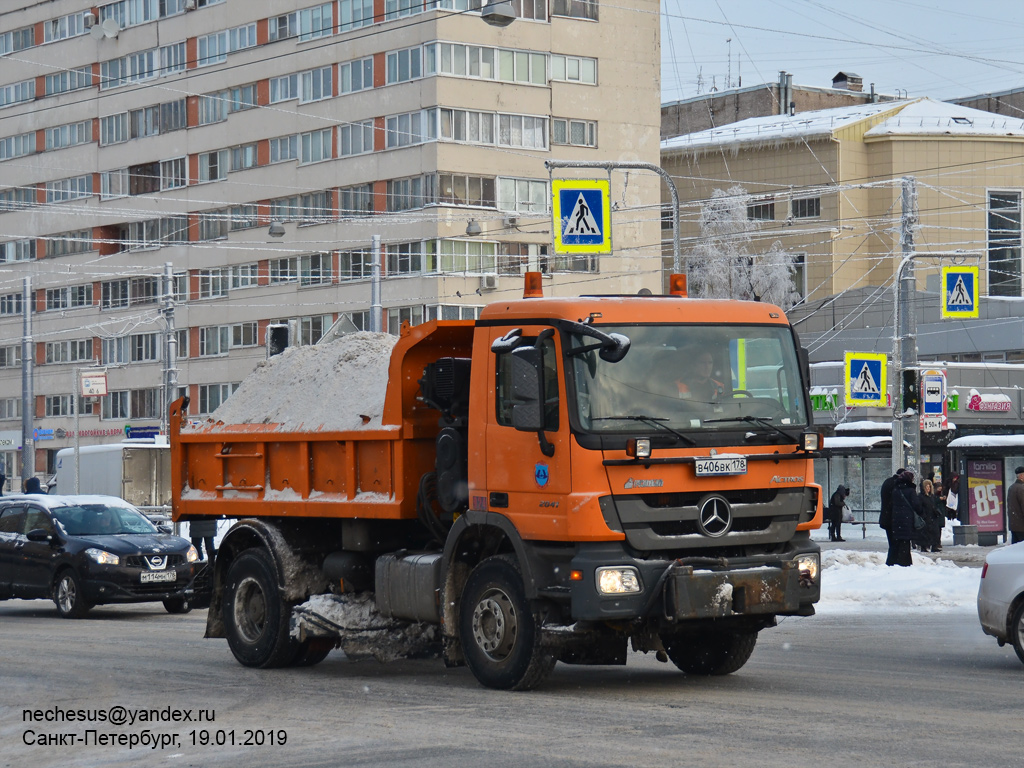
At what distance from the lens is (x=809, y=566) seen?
11.1m

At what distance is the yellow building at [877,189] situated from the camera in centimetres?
8188

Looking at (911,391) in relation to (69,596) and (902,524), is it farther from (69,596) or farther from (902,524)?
(69,596)

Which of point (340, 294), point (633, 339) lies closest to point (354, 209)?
point (340, 294)

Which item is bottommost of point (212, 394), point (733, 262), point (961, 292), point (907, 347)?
point (212, 394)

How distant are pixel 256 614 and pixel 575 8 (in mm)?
54012

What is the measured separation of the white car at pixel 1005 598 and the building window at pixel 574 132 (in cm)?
5262

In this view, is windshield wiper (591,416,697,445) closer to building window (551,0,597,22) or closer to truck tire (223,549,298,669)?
truck tire (223,549,298,669)

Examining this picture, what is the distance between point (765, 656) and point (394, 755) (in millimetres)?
5820

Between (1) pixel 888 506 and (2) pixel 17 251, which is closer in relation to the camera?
(1) pixel 888 506

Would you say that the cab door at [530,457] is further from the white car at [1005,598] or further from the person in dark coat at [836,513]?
the person in dark coat at [836,513]

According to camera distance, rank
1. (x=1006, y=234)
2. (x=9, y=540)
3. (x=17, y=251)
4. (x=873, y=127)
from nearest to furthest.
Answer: (x=9, y=540) < (x=17, y=251) < (x=873, y=127) < (x=1006, y=234)

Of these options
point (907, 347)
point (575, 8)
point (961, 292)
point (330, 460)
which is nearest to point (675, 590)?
point (330, 460)

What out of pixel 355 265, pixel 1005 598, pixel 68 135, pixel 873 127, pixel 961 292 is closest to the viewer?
pixel 1005 598

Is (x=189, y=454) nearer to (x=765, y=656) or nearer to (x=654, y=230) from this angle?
(x=765, y=656)
